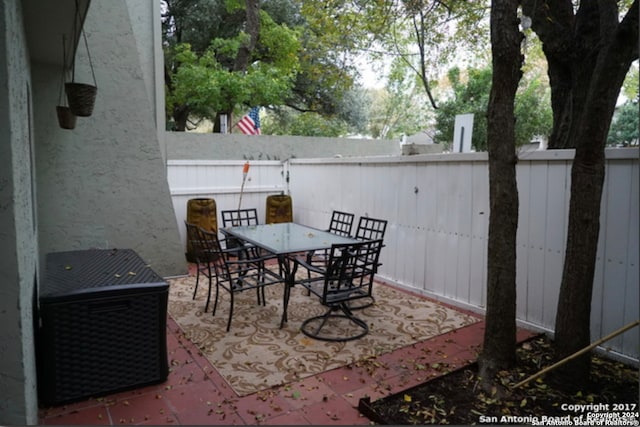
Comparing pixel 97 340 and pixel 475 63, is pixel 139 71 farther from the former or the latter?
pixel 475 63

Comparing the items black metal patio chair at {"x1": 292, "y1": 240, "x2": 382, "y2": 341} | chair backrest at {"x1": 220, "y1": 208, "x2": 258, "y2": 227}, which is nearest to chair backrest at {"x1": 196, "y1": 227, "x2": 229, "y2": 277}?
black metal patio chair at {"x1": 292, "y1": 240, "x2": 382, "y2": 341}

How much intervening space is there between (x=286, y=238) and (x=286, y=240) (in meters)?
0.11

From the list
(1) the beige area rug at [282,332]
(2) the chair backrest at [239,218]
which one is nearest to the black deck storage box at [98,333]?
(1) the beige area rug at [282,332]

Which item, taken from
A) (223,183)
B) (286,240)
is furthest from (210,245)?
(223,183)

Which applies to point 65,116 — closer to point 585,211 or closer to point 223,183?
point 223,183

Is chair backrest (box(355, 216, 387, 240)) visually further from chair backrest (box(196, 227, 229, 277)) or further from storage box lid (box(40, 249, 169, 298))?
storage box lid (box(40, 249, 169, 298))

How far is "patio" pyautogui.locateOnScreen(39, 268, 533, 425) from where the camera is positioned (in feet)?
7.98

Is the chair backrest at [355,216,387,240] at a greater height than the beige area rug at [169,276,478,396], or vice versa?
the chair backrest at [355,216,387,240]

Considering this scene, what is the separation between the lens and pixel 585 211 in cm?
268

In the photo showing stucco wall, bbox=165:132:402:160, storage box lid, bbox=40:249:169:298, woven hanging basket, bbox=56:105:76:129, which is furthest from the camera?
stucco wall, bbox=165:132:402:160

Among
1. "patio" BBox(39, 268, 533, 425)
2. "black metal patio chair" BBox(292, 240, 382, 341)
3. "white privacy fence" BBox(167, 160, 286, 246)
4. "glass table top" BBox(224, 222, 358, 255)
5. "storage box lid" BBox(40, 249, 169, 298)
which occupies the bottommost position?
"patio" BBox(39, 268, 533, 425)

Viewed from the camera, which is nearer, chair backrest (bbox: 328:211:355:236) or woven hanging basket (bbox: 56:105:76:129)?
woven hanging basket (bbox: 56:105:76:129)

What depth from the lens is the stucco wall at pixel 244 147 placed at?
6957 mm

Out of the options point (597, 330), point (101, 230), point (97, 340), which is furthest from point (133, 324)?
point (597, 330)
